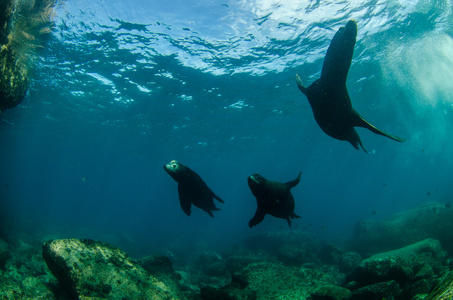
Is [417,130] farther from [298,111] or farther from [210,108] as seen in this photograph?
[210,108]

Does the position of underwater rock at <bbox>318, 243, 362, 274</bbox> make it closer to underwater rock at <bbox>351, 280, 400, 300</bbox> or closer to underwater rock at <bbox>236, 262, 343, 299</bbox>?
underwater rock at <bbox>236, 262, 343, 299</bbox>

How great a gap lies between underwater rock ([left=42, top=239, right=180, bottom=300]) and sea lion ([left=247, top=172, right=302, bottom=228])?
1987mm

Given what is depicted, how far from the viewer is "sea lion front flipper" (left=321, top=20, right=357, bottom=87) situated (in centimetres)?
292

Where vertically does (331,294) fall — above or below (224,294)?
above

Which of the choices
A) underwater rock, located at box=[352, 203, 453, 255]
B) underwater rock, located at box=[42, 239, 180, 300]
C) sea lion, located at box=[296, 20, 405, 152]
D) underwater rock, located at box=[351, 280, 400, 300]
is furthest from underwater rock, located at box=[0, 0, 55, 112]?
underwater rock, located at box=[352, 203, 453, 255]

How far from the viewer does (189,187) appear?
4363 millimetres

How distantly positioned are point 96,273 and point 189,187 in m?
1.86

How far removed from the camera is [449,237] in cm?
1198

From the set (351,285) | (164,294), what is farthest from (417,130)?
(164,294)

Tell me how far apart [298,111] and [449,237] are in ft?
51.4

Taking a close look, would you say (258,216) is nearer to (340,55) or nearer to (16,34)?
(340,55)

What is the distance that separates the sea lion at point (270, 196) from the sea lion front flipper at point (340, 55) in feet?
4.83

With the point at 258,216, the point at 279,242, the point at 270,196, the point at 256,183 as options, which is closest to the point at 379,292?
the point at 258,216

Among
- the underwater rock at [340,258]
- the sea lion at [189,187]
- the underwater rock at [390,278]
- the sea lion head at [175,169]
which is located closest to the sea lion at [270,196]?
the sea lion at [189,187]
